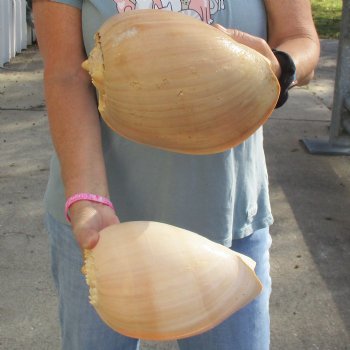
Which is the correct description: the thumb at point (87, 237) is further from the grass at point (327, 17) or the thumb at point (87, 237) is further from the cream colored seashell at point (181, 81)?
the grass at point (327, 17)

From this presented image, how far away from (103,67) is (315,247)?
8.53 feet

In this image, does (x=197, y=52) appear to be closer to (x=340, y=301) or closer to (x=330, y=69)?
(x=340, y=301)

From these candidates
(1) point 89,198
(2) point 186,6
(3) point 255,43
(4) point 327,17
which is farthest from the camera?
(4) point 327,17

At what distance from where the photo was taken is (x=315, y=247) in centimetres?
346

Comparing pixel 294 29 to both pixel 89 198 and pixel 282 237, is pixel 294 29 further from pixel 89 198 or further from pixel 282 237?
pixel 282 237

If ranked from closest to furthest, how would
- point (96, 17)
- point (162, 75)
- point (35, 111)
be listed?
point (162, 75)
point (96, 17)
point (35, 111)

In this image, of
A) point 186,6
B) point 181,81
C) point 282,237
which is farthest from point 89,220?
point 282,237

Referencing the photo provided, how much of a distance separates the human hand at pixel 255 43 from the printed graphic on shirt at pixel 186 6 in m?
0.27

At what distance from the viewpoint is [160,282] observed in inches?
41.6

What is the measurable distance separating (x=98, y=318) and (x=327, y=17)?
10.4 m

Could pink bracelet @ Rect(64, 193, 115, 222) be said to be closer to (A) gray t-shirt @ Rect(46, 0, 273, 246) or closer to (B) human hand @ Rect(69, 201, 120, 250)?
(B) human hand @ Rect(69, 201, 120, 250)

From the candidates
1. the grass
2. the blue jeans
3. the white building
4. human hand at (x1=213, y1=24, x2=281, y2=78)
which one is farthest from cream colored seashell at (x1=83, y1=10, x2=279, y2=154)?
the grass

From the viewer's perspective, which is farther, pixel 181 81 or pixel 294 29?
pixel 294 29

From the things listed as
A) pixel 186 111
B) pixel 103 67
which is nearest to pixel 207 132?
pixel 186 111
